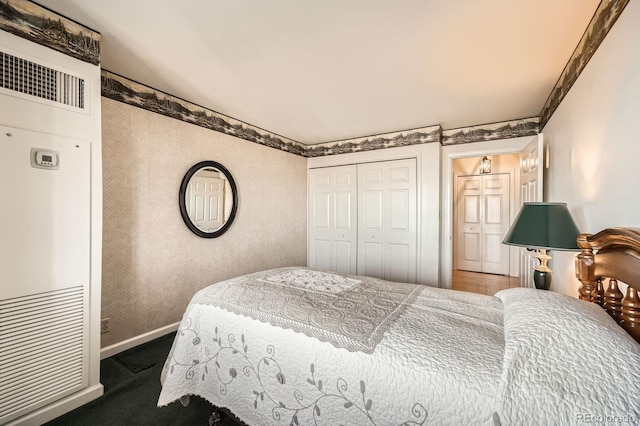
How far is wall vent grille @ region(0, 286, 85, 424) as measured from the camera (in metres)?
1.40

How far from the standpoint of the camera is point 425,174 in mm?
3479

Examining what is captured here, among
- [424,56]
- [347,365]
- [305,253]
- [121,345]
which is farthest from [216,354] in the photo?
[305,253]

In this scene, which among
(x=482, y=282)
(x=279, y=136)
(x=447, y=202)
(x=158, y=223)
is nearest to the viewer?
(x=158, y=223)

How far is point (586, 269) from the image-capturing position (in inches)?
47.6

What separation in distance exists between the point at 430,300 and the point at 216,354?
1.32 m

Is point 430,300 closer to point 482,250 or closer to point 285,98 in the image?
point 285,98

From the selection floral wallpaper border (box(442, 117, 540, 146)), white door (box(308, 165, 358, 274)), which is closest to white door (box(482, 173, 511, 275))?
floral wallpaper border (box(442, 117, 540, 146))

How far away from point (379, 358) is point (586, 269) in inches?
42.5

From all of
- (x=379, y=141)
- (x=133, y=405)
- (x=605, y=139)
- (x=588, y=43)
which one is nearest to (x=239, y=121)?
(x=379, y=141)

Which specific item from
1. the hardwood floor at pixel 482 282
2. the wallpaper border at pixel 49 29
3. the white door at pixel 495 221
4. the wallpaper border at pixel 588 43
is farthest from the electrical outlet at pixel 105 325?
the white door at pixel 495 221

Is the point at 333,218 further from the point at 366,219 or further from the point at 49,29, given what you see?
the point at 49,29

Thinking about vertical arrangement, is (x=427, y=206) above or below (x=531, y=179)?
below

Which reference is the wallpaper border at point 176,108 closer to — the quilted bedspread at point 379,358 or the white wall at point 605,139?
the quilted bedspread at point 379,358

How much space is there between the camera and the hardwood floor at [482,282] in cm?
418
